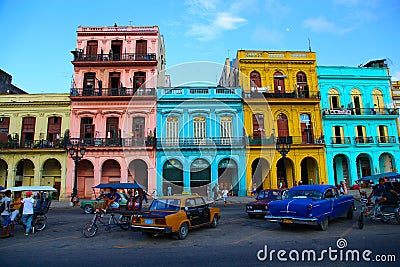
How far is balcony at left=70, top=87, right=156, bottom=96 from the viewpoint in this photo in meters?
28.2

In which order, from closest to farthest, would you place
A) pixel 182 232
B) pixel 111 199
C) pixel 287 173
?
pixel 182 232, pixel 111 199, pixel 287 173

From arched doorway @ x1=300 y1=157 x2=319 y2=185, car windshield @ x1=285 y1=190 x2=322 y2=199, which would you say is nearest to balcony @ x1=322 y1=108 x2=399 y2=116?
arched doorway @ x1=300 y1=157 x2=319 y2=185

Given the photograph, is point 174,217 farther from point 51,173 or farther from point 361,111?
point 361,111

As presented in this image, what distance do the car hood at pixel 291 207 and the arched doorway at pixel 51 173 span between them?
2437cm

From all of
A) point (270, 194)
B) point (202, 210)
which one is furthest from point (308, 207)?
point (270, 194)

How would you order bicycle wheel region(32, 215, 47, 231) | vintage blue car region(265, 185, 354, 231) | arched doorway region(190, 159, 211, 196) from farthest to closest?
arched doorway region(190, 159, 211, 196)
bicycle wheel region(32, 215, 47, 231)
vintage blue car region(265, 185, 354, 231)

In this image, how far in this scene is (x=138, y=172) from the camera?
28.8m

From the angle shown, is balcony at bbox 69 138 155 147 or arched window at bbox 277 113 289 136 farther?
arched window at bbox 277 113 289 136

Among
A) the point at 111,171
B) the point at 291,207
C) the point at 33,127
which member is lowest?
the point at 291,207

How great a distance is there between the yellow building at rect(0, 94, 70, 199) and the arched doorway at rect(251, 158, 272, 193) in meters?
18.5

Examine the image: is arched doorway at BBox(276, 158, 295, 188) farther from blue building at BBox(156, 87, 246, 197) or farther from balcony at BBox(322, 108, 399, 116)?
balcony at BBox(322, 108, 399, 116)

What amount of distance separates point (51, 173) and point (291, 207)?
84.7 ft

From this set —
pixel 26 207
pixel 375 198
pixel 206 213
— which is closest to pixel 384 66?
pixel 375 198

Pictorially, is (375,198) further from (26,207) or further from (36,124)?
(36,124)
